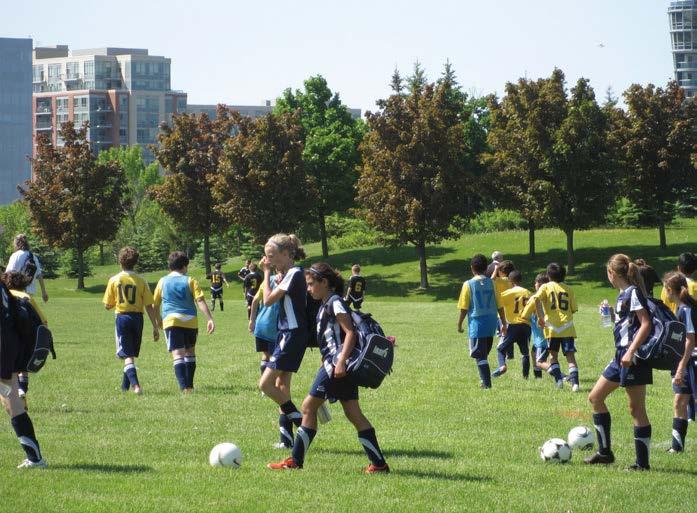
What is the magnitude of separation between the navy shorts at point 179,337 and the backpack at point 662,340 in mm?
7430

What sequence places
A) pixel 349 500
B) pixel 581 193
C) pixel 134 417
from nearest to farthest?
pixel 349 500 → pixel 134 417 → pixel 581 193

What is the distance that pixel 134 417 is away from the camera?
13164 mm

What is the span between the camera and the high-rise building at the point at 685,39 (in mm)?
185250

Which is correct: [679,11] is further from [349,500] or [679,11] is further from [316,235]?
[349,500]

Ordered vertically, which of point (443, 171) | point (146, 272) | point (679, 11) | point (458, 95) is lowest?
point (146, 272)

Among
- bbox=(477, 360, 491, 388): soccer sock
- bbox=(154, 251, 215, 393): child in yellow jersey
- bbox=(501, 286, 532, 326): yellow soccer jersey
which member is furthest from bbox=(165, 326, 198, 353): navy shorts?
bbox=(501, 286, 532, 326): yellow soccer jersey

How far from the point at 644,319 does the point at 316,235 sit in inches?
2802

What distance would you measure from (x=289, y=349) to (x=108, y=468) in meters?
1.89

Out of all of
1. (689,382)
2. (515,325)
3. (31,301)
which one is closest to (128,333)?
(31,301)

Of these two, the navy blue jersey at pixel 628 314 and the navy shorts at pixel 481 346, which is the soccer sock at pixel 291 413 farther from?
the navy shorts at pixel 481 346

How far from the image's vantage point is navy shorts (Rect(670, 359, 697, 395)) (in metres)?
10.6

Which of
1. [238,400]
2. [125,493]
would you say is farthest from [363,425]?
[238,400]

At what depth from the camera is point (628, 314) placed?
959 cm

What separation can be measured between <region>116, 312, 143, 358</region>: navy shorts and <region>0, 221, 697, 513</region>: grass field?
0.61 meters
